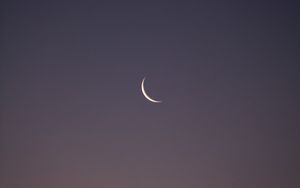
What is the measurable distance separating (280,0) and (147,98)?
433 cm

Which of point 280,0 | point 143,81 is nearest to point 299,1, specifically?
point 280,0

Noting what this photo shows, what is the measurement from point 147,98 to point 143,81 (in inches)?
18.1

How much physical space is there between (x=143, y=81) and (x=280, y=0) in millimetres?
4172

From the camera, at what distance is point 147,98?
6656cm

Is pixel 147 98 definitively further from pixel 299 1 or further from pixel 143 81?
pixel 299 1

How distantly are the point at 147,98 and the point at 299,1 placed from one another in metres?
4.73

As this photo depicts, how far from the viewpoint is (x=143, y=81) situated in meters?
66.5

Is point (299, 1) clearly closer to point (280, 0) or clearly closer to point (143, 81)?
point (280, 0)

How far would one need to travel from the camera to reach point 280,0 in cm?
6669

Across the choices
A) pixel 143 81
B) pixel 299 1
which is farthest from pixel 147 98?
pixel 299 1

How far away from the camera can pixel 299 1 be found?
66.8 meters
